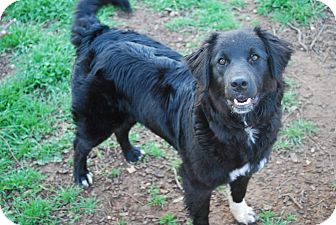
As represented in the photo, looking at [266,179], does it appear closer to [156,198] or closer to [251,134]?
[156,198]

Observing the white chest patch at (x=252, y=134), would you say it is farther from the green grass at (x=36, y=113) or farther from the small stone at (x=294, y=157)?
the green grass at (x=36, y=113)

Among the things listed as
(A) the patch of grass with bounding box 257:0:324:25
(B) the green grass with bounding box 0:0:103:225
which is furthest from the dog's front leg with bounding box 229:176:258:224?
(A) the patch of grass with bounding box 257:0:324:25

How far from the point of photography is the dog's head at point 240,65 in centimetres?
330

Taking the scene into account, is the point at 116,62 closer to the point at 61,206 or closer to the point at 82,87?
the point at 82,87

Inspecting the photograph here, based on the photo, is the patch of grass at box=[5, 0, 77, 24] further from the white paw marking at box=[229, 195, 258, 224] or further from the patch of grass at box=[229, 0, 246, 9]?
the white paw marking at box=[229, 195, 258, 224]

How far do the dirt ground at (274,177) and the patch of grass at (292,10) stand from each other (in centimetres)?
66

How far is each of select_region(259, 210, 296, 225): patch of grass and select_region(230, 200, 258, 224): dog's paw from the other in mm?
64

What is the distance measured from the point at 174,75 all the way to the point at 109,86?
0.54 meters

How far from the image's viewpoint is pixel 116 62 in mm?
4070

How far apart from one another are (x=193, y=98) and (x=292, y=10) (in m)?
2.91

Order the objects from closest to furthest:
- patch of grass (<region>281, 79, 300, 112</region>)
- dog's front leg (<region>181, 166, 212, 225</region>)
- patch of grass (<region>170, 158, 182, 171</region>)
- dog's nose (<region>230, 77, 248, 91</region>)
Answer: dog's nose (<region>230, 77, 248, 91</region>), dog's front leg (<region>181, 166, 212, 225</region>), patch of grass (<region>170, 158, 182, 171</region>), patch of grass (<region>281, 79, 300, 112</region>)

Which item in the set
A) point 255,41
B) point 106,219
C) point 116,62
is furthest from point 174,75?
point 106,219

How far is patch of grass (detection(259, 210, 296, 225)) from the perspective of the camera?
427 cm

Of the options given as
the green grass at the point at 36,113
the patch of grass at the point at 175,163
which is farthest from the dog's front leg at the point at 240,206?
the green grass at the point at 36,113
